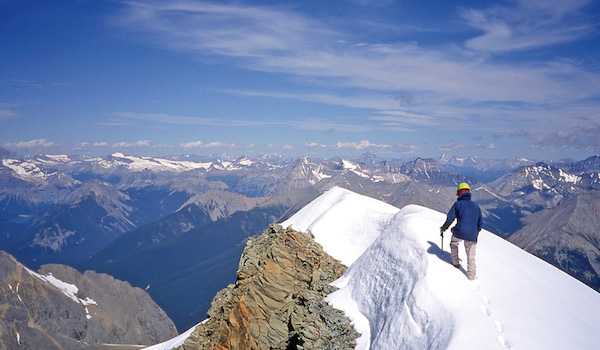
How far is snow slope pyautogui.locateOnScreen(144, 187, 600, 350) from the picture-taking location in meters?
11.7

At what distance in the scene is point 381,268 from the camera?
18.4 m

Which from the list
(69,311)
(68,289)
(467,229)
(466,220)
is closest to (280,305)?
(467,229)

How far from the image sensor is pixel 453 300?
43.5ft

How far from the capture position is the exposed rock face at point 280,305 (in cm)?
1688

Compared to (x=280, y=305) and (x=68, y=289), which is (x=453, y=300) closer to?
(x=280, y=305)

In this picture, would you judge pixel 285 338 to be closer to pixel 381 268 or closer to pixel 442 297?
pixel 381 268

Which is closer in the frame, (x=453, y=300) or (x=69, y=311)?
(x=453, y=300)

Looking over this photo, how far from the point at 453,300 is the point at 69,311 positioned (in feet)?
607

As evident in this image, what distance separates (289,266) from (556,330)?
19.3m

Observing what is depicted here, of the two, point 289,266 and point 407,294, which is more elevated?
point 407,294

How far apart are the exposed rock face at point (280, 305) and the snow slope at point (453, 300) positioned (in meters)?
1.38

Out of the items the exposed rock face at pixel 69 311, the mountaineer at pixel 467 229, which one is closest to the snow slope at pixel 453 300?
the mountaineer at pixel 467 229

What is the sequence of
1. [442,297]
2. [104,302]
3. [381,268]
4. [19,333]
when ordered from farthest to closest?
[104,302] < [19,333] < [381,268] < [442,297]

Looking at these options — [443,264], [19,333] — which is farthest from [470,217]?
[19,333]
